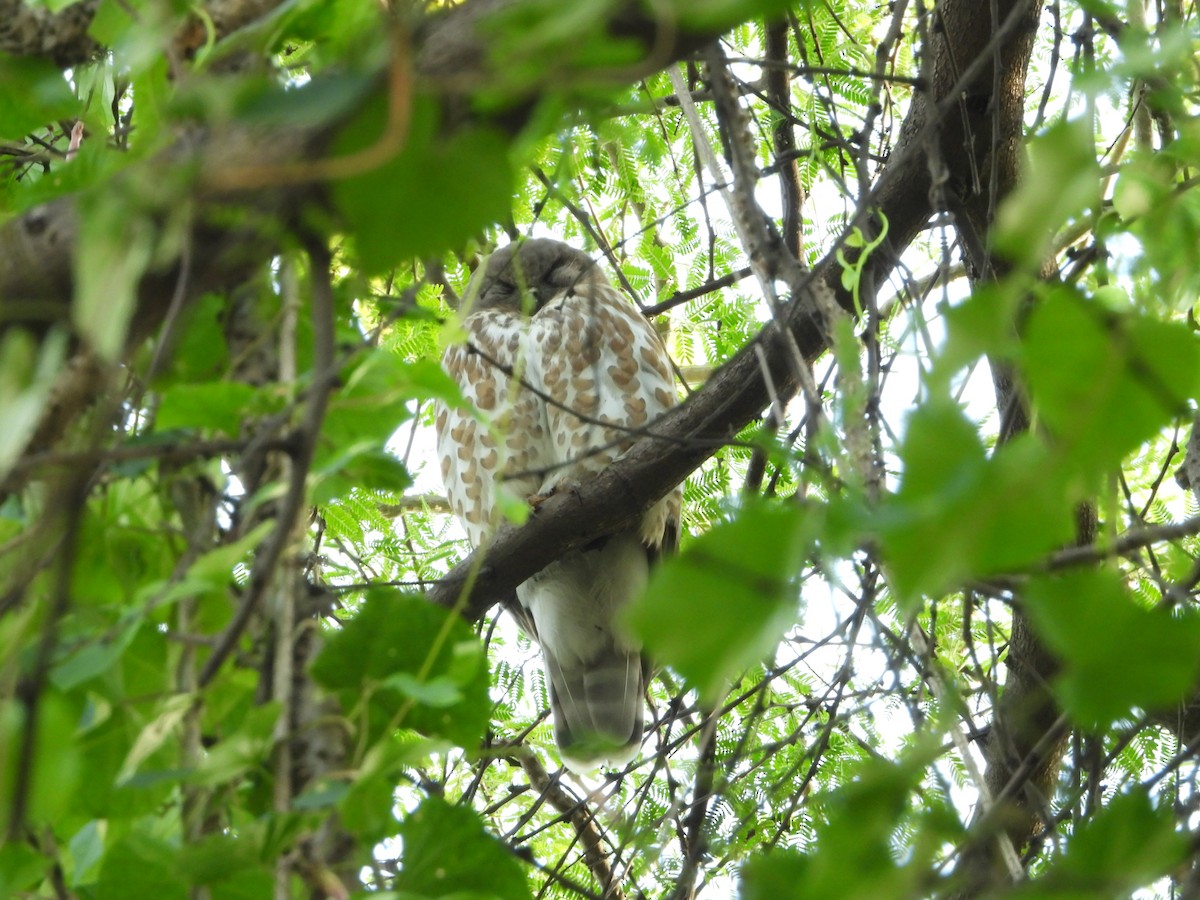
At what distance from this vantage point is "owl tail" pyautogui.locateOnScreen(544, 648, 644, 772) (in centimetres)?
383

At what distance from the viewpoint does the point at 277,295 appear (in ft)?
3.61

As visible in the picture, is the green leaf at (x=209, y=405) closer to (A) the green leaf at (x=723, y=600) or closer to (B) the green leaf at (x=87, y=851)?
(B) the green leaf at (x=87, y=851)

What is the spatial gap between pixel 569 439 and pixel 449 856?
2579 millimetres

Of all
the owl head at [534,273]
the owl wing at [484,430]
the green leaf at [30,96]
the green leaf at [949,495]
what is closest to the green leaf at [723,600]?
the green leaf at [949,495]

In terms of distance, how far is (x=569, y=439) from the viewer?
140 inches

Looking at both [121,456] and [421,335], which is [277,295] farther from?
[421,335]

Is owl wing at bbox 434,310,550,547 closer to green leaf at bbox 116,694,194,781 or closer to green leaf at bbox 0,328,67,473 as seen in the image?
green leaf at bbox 116,694,194,781

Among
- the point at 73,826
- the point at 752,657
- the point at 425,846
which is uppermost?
the point at 73,826

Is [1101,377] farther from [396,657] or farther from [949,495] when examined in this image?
[396,657]

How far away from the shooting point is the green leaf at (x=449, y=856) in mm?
993

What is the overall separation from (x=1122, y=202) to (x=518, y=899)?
2.88 ft

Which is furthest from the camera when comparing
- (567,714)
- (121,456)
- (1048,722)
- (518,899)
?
(567,714)

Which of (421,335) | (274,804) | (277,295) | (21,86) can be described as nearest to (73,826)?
(274,804)

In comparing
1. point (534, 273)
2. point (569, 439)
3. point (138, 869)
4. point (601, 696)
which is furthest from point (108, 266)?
point (534, 273)
